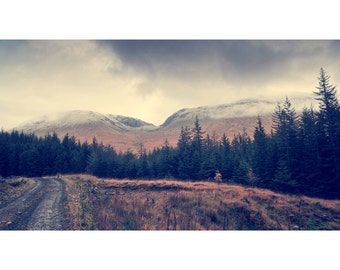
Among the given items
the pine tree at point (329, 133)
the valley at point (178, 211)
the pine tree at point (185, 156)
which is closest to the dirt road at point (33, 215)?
the valley at point (178, 211)

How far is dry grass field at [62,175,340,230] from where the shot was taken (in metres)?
7.82

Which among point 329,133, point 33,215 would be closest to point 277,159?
point 329,133

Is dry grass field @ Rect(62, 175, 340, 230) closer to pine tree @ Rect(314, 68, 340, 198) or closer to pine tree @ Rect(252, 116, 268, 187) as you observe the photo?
pine tree @ Rect(314, 68, 340, 198)

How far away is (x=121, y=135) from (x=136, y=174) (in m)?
52.3

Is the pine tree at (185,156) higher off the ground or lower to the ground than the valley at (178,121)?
lower

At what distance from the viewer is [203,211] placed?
8703mm

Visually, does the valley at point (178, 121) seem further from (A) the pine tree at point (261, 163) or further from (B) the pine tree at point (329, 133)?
(B) the pine tree at point (329, 133)

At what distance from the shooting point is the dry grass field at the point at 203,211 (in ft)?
25.6

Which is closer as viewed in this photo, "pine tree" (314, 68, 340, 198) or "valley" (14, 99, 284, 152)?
"pine tree" (314, 68, 340, 198)

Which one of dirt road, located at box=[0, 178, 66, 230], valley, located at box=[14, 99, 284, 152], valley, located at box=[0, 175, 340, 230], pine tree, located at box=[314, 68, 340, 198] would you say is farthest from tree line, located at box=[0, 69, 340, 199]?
dirt road, located at box=[0, 178, 66, 230]

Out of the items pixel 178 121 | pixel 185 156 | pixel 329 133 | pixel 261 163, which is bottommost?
pixel 261 163

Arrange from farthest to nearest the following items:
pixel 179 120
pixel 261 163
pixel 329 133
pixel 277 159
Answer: pixel 179 120 → pixel 261 163 → pixel 277 159 → pixel 329 133

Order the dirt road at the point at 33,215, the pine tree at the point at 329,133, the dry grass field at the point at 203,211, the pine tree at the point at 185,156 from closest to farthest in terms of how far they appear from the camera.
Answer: the dirt road at the point at 33,215 < the dry grass field at the point at 203,211 < the pine tree at the point at 329,133 < the pine tree at the point at 185,156

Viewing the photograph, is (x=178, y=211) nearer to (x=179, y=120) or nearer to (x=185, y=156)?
(x=185, y=156)
